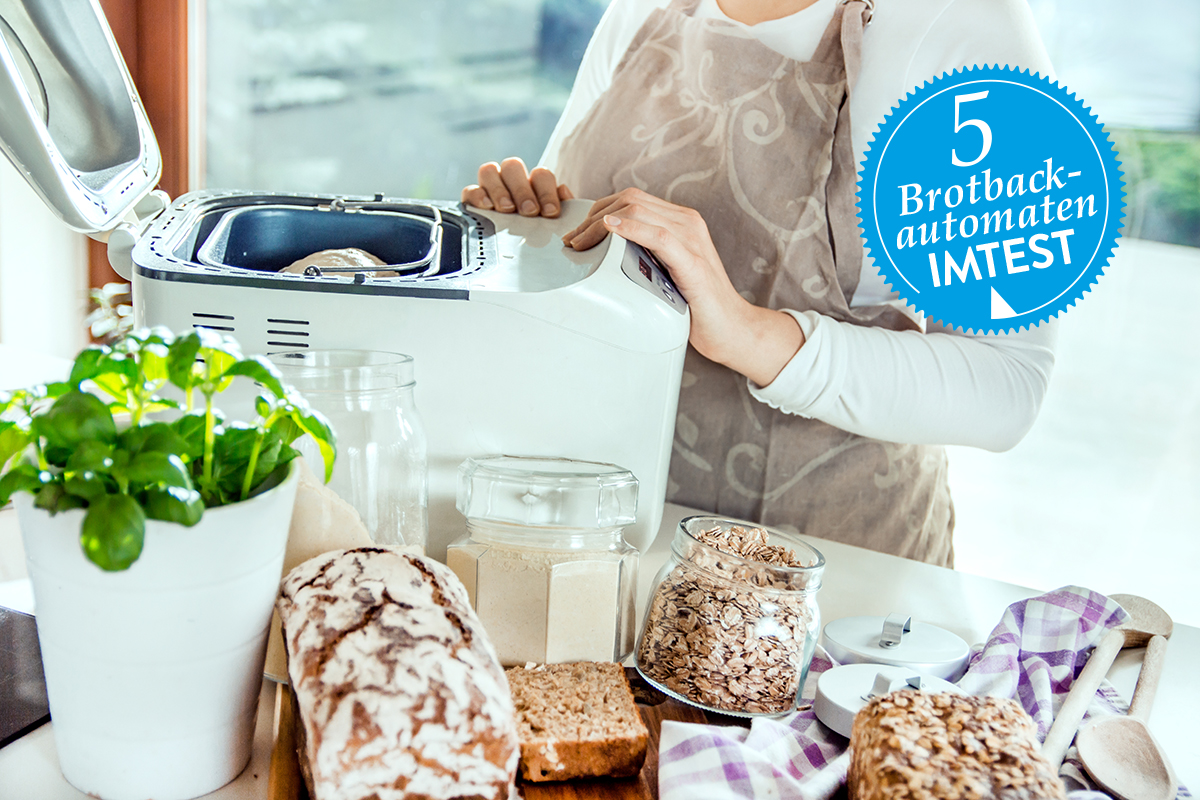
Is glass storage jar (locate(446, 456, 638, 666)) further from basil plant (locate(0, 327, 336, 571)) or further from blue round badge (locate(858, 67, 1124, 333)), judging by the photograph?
blue round badge (locate(858, 67, 1124, 333))

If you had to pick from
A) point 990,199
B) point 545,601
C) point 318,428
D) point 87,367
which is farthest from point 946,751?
point 990,199

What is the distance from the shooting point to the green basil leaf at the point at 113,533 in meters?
0.39

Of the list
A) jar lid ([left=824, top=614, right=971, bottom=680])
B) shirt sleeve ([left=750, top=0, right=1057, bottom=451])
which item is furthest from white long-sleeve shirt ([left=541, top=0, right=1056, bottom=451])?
jar lid ([left=824, top=614, right=971, bottom=680])

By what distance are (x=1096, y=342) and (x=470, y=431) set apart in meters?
2.08

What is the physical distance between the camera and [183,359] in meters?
0.42

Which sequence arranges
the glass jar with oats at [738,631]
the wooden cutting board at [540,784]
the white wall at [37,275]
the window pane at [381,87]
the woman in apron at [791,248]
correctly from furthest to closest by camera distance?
the window pane at [381,87]
the white wall at [37,275]
the woman in apron at [791,248]
the glass jar with oats at [738,631]
the wooden cutting board at [540,784]

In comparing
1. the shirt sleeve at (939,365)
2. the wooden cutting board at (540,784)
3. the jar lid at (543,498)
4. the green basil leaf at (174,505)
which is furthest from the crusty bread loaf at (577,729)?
the shirt sleeve at (939,365)

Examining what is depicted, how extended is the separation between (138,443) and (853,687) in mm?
481

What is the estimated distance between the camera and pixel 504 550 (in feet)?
2.11

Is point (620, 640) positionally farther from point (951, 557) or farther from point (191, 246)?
point (951, 557)

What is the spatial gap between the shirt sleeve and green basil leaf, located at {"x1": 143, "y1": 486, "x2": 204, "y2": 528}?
653 millimetres

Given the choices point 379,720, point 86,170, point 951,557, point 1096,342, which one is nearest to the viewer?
point 379,720

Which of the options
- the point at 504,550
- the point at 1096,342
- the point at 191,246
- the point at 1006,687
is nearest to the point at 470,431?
the point at 504,550

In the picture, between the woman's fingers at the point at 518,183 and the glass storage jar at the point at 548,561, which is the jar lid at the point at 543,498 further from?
the woman's fingers at the point at 518,183
